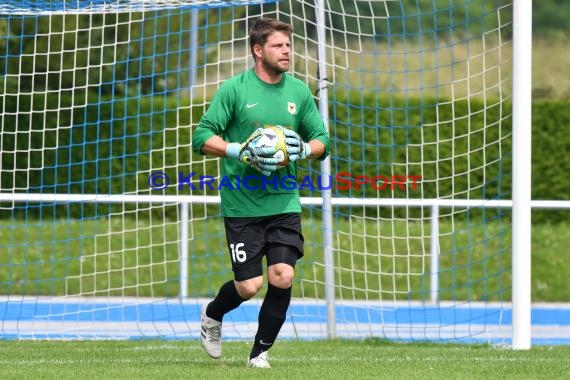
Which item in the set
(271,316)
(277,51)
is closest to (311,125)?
(277,51)

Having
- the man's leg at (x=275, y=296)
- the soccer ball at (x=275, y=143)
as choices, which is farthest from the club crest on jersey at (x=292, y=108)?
the man's leg at (x=275, y=296)

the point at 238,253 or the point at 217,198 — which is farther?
the point at 217,198

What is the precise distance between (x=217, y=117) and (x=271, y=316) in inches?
45.3

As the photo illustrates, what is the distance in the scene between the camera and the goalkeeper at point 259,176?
695 cm

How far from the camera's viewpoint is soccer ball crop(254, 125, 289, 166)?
263 inches

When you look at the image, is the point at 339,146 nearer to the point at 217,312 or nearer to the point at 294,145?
the point at 217,312

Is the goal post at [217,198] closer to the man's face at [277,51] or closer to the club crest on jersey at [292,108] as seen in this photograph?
the club crest on jersey at [292,108]

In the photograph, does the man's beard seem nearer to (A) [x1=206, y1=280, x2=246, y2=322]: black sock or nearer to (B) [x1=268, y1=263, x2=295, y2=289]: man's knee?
(B) [x1=268, y1=263, x2=295, y2=289]: man's knee

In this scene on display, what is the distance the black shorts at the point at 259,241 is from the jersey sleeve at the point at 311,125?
1.62 feet

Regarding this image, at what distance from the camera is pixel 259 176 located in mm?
7000

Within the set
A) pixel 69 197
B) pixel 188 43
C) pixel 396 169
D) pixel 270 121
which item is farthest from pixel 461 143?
pixel 270 121

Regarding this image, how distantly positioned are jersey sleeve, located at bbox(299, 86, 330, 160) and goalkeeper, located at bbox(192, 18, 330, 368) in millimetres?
91

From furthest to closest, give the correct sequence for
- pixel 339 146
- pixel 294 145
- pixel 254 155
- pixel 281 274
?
1. pixel 339 146
2. pixel 281 274
3. pixel 294 145
4. pixel 254 155

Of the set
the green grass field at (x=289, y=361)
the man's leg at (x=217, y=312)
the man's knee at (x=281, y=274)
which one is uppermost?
the man's knee at (x=281, y=274)
